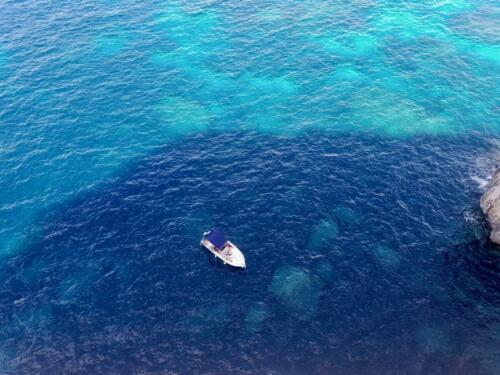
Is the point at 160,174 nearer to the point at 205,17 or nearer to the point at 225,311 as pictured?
the point at 225,311

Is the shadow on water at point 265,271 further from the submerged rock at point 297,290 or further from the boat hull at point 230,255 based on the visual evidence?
the boat hull at point 230,255

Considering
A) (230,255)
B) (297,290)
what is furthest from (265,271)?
(297,290)

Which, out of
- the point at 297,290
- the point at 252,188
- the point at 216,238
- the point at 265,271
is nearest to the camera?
the point at 297,290

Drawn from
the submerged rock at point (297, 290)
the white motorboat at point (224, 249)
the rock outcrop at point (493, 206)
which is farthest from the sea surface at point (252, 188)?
the white motorboat at point (224, 249)

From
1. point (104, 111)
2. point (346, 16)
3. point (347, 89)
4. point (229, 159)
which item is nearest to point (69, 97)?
point (104, 111)

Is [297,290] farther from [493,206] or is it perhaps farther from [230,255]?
[493,206]

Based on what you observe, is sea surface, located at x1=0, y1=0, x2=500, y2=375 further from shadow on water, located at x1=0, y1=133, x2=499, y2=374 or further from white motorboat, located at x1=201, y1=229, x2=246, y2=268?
white motorboat, located at x1=201, y1=229, x2=246, y2=268

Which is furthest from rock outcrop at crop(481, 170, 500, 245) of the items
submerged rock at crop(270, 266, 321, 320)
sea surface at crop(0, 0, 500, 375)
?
submerged rock at crop(270, 266, 321, 320)
